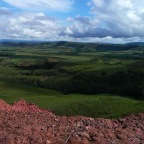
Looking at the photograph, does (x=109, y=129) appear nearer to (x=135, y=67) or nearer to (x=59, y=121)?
(x=59, y=121)

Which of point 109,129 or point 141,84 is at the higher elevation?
point 109,129

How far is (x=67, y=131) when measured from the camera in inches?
665

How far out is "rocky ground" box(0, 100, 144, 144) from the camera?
1614 cm

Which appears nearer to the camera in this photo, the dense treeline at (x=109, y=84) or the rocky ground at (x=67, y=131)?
the rocky ground at (x=67, y=131)

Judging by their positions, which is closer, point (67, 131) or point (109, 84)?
point (67, 131)

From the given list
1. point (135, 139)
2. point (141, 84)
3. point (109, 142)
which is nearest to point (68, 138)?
point (109, 142)

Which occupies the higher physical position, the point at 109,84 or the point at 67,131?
the point at 67,131

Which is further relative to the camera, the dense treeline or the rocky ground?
the dense treeline

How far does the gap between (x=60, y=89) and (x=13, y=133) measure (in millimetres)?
73363

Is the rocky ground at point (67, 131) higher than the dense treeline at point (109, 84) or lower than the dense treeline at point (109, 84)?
higher

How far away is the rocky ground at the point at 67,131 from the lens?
16.1 meters

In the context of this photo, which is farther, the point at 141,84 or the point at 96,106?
the point at 141,84

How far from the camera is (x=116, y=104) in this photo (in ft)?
112

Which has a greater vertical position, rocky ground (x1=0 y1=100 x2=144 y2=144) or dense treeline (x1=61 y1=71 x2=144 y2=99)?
rocky ground (x1=0 y1=100 x2=144 y2=144)
